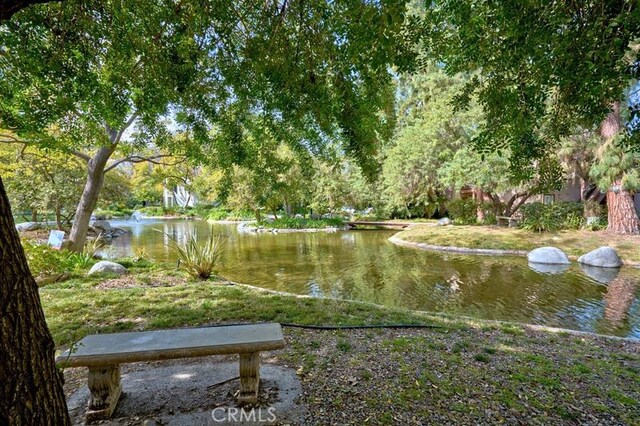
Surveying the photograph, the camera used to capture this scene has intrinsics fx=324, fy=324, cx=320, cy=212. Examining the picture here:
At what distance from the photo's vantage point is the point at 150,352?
2061 mm

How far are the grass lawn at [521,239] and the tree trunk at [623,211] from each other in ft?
1.68

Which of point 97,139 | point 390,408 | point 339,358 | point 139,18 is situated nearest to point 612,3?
point 390,408

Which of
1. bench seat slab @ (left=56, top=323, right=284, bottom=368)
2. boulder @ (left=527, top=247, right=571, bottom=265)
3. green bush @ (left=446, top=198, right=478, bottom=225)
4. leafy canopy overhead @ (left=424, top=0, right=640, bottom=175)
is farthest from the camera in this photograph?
green bush @ (left=446, top=198, right=478, bottom=225)

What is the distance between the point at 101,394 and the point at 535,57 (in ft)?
11.9

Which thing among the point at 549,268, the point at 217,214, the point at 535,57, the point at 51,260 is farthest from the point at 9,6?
the point at 217,214

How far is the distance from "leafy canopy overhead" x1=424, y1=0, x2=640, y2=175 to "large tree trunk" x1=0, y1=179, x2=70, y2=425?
2426mm

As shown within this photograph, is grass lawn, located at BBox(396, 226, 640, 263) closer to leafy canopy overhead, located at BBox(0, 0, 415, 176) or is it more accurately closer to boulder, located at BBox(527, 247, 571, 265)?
boulder, located at BBox(527, 247, 571, 265)

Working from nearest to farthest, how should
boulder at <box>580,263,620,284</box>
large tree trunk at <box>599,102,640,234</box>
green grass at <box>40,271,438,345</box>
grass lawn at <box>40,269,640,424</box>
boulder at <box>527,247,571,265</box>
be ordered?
grass lawn at <box>40,269,640,424</box>, green grass at <box>40,271,438,345</box>, boulder at <box>580,263,620,284</box>, boulder at <box>527,247,571,265</box>, large tree trunk at <box>599,102,640,234</box>

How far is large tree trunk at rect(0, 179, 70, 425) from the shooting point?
111cm

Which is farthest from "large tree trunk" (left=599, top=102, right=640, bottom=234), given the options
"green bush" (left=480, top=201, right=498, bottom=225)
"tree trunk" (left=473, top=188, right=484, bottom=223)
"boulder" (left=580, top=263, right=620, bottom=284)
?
"tree trunk" (left=473, top=188, right=484, bottom=223)

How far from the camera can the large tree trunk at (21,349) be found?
3.65ft

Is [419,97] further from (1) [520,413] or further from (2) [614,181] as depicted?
(1) [520,413]

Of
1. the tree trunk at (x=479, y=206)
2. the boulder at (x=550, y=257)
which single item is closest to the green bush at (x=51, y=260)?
the boulder at (x=550, y=257)

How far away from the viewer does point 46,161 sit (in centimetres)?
1049
